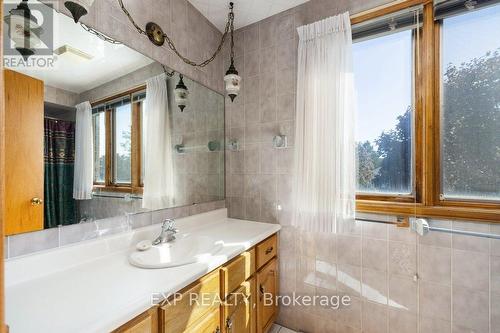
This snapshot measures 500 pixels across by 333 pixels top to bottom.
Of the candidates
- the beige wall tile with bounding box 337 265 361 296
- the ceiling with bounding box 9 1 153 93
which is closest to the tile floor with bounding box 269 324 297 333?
the beige wall tile with bounding box 337 265 361 296

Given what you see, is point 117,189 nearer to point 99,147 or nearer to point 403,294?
point 99,147

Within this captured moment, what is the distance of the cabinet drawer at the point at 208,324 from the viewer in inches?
39.3

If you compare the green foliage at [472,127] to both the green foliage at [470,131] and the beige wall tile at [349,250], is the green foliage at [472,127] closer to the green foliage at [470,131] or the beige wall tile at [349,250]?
the green foliage at [470,131]

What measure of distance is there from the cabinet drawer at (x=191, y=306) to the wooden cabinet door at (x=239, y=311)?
0.11m

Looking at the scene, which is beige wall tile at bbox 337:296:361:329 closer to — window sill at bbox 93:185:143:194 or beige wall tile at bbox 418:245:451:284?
beige wall tile at bbox 418:245:451:284

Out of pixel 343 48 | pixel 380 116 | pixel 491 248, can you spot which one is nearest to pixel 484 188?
pixel 491 248

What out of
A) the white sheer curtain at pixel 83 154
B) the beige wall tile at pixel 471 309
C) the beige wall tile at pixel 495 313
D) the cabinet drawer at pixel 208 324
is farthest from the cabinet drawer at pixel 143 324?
the beige wall tile at pixel 495 313

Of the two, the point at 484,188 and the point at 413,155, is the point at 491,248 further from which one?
the point at 413,155

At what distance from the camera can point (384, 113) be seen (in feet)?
5.03

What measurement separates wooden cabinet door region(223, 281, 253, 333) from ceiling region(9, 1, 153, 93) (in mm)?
1303

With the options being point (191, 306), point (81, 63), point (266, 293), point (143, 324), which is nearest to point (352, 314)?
point (266, 293)

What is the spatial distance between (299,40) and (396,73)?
2.31ft

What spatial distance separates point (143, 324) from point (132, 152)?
2.91 ft

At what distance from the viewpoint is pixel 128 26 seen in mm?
1276
